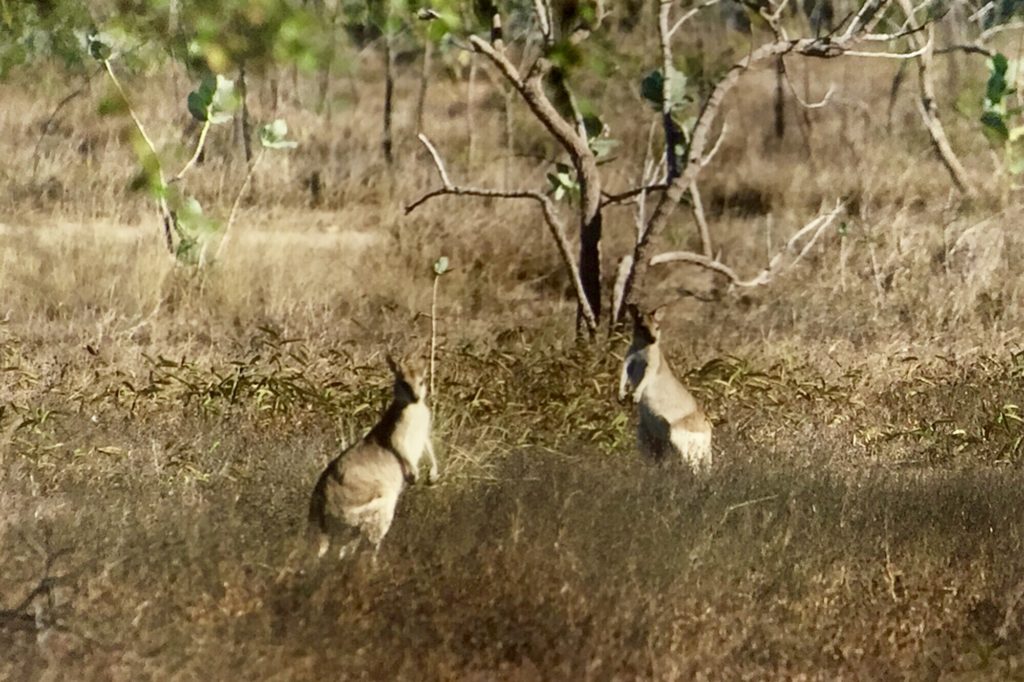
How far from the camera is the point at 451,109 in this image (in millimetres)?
14336

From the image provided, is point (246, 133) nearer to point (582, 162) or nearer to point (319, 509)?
point (582, 162)

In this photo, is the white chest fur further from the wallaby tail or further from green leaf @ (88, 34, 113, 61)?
green leaf @ (88, 34, 113, 61)

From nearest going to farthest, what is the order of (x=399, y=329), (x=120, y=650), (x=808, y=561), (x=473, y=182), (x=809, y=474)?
1. (x=120, y=650)
2. (x=808, y=561)
3. (x=809, y=474)
4. (x=399, y=329)
5. (x=473, y=182)

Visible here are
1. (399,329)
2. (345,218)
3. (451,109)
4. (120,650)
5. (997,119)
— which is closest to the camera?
(120,650)

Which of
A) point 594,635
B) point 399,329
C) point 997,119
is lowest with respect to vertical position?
point 594,635

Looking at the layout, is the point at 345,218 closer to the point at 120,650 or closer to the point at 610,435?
the point at 610,435

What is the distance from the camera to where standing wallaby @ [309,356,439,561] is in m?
3.93

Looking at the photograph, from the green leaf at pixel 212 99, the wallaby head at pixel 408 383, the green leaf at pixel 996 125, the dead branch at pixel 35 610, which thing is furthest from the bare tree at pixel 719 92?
the dead branch at pixel 35 610

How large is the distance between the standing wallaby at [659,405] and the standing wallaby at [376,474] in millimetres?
914

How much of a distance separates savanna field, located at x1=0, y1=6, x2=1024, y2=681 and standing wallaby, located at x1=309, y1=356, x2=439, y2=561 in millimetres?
77

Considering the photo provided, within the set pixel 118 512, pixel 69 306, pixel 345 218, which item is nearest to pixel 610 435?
pixel 118 512

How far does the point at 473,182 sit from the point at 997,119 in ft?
12.2

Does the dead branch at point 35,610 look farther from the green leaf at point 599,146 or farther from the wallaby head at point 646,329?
the green leaf at point 599,146

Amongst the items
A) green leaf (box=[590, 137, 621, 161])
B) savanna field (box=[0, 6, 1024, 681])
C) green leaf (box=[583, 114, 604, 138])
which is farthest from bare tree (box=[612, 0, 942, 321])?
green leaf (box=[583, 114, 604, 138])
